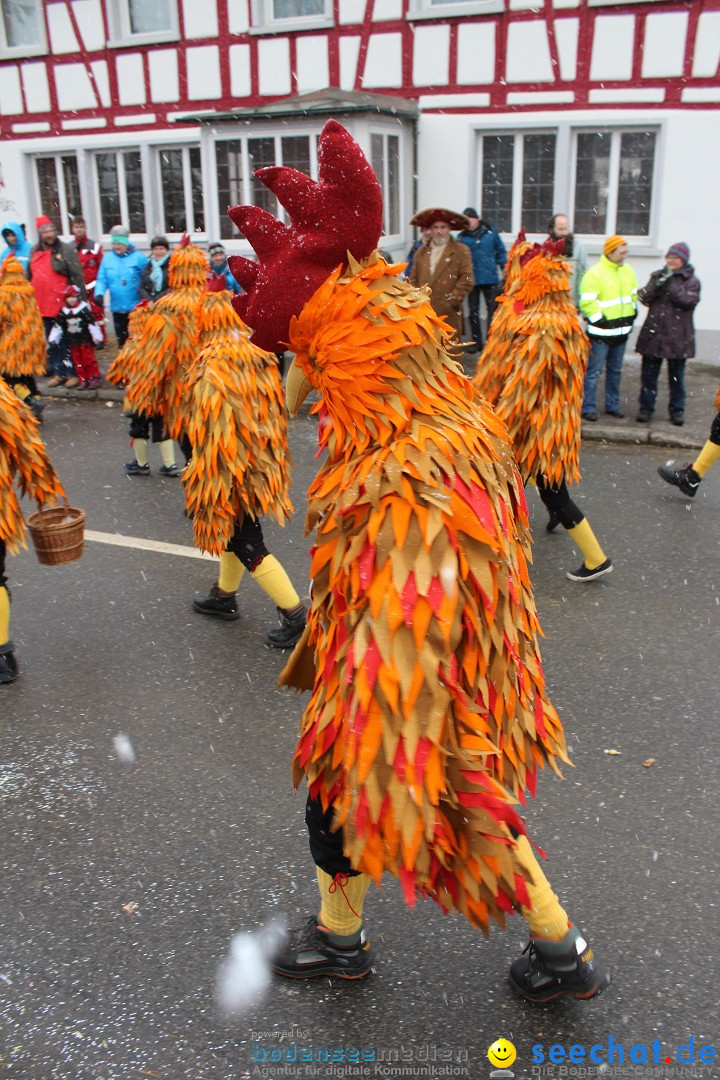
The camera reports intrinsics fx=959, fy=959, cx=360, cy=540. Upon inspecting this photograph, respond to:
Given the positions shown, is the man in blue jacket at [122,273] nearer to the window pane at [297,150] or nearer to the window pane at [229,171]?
the window pane at [229,171]

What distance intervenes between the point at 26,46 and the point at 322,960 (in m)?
18.0

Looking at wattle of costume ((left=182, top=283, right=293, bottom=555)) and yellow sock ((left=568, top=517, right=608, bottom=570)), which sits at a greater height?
wattle of costume ((left=182, top=283, right=293, bottom=555))

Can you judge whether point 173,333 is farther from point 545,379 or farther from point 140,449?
point 545,379

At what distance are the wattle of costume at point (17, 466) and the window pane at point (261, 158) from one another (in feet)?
34.5

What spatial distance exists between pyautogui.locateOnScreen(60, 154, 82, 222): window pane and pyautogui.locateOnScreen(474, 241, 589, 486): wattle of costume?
46.0ft

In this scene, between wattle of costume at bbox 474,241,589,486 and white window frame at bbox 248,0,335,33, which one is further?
white window frame at bbox 248,0,335,33

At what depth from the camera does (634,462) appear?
8.32 m

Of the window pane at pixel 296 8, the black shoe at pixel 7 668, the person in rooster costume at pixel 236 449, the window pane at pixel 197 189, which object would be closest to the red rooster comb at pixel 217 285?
the person in rooster costume at pixel 236 449

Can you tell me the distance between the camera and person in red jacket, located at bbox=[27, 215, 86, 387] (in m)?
11.7

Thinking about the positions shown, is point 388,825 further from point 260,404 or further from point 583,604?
point 583,604

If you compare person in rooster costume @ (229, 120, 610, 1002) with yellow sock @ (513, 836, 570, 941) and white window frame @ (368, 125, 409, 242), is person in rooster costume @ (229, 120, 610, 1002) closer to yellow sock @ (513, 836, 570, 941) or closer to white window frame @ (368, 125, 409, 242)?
yellow sock @ (513, 836, 570, 941)

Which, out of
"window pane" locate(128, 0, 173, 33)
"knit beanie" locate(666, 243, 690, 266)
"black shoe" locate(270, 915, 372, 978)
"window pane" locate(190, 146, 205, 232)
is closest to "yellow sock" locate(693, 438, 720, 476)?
"knit beanie" locate(666, 243, 690, 266)

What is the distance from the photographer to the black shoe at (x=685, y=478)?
22.7 ft

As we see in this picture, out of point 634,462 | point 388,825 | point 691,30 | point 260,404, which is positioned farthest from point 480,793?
point 691,30
